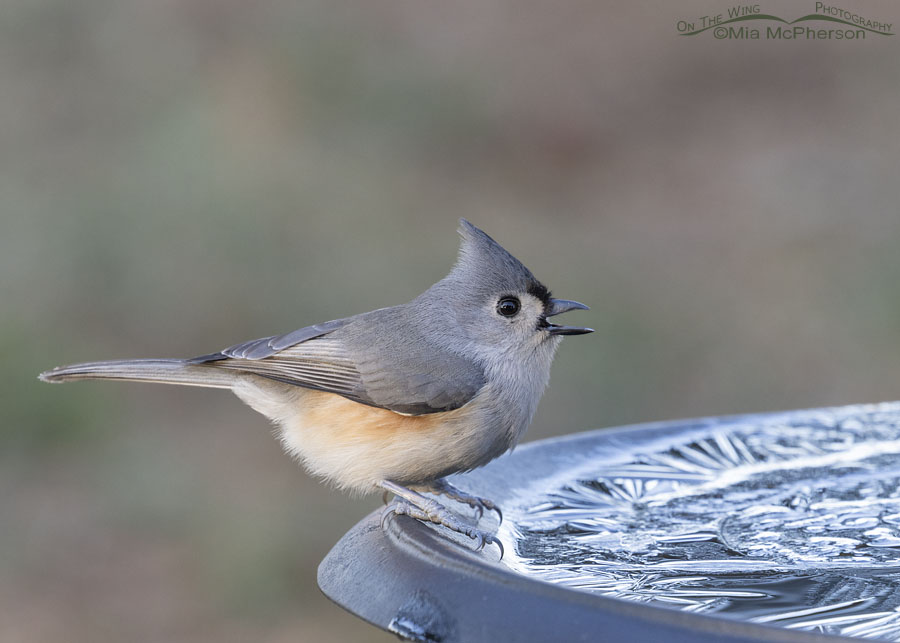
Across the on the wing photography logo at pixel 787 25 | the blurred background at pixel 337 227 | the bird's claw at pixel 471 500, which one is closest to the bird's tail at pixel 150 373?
the bird's claw at pixel 471 500

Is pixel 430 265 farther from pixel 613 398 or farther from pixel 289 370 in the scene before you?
pixel 289 370

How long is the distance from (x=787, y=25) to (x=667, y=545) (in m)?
8.58

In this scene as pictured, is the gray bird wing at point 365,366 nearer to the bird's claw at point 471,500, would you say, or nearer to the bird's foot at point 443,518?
the bird's claw at point 471,500

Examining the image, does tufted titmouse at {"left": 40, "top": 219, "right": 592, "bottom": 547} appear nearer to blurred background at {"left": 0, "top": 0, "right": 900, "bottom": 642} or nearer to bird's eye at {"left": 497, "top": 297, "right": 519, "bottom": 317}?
bird's eye at {"left": 497, "top": 297, "right": 519, "bottom": 317}

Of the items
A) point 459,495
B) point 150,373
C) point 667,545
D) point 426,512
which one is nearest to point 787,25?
point 150,373

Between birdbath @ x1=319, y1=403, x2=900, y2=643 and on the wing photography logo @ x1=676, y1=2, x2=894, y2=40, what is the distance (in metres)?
7.06

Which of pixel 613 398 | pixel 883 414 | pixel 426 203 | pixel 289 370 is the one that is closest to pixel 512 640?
pixel 289 370

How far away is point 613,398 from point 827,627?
5039 millimetres

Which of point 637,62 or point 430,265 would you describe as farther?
point 637,62

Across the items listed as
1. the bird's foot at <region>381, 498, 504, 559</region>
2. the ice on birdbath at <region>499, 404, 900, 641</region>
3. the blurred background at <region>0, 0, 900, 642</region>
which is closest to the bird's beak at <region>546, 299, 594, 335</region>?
the ice on birdbath at <region>499, 404, 900, 641</region>

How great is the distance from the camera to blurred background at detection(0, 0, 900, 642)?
5820 millimetres

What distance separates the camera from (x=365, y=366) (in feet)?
10.1

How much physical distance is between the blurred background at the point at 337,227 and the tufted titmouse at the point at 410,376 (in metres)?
2.46

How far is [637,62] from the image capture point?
33.0ft
